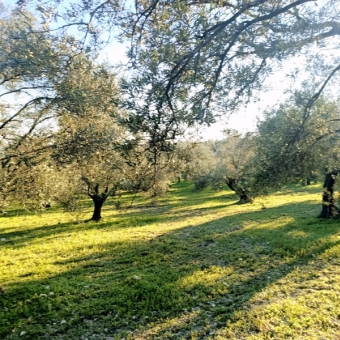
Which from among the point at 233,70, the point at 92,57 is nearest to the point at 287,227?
the point at 233,70

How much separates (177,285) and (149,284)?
1018 mm

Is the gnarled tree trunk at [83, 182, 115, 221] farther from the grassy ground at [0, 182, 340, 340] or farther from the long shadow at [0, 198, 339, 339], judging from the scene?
the long shadow at [0, 198, 339, 339]

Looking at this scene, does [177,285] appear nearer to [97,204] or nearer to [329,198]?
[329,198]

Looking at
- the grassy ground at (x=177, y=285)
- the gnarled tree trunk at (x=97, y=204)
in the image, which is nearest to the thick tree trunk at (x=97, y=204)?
the gnarled tree trunk at (x=97, y=204)

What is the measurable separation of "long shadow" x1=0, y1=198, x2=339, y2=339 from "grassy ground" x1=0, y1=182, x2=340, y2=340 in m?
0.04

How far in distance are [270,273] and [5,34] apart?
1232 cm

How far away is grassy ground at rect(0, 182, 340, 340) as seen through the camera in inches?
311

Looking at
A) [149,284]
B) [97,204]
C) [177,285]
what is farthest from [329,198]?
[97,204]

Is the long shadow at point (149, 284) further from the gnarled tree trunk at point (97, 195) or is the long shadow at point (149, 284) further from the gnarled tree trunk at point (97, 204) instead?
the gnarled tree trunk at point (97, 204)

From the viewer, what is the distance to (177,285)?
10.8 metres

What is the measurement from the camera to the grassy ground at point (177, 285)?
7.89 m

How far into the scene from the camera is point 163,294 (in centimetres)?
1002

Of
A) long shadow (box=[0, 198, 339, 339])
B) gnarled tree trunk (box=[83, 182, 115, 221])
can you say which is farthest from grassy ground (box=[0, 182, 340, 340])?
gnarled tree trunk (box=[83, 182, 115, 221])

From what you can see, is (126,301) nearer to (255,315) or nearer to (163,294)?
(163,294)
